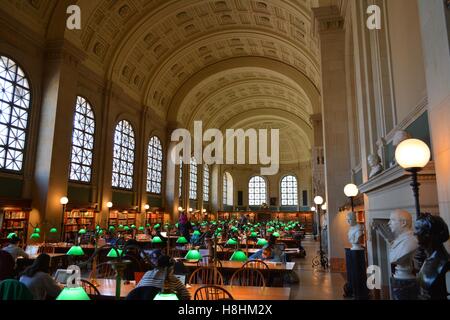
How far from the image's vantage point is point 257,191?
45.2m

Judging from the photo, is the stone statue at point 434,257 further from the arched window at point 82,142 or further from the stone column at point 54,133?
the arched window at point 82,142

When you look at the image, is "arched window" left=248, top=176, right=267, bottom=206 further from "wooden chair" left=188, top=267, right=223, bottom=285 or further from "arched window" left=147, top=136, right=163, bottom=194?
"wooden chair" left=188, top=267, right=223, bottom=285

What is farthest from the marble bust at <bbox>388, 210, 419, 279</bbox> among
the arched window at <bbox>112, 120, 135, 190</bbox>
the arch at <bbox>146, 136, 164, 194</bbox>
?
the arch at <bbox>146, 136, 164, 194</bbox>

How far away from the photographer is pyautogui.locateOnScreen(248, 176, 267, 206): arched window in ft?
147

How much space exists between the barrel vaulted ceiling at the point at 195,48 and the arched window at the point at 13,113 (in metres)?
2.39

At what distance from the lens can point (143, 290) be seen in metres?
2.84

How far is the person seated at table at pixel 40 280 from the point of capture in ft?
11.9

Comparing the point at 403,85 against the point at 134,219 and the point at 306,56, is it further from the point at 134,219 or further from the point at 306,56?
the point at 134,219

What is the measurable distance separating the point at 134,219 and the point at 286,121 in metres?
22.2

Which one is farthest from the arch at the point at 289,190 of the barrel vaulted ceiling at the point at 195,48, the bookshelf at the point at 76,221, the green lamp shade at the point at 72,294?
the green lamp shade at the point at 72,294

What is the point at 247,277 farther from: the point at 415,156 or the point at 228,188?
the point at 228,188

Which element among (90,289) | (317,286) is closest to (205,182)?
(317,286)

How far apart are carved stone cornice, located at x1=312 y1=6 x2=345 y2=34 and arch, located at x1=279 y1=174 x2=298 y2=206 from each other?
106ft
